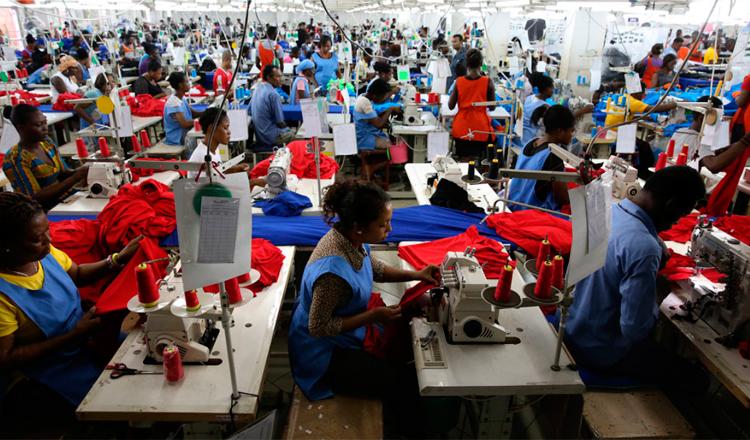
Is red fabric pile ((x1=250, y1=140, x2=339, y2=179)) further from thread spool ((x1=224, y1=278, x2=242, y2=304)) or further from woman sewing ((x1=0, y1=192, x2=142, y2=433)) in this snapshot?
thread spool ((x1=224, y1=278, x2=242, y2=304))

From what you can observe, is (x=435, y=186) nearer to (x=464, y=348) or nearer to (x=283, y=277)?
(x=283, y=277)

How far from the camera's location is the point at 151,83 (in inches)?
302

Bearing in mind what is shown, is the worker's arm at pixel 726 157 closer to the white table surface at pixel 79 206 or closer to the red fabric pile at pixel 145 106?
the white table surface at pixel 79 206

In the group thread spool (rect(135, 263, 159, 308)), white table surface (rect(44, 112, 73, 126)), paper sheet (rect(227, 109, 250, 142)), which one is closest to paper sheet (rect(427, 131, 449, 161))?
paper sheet (rect(227, 109, 250, 142))

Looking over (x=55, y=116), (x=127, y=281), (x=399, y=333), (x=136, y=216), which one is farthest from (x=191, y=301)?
(x=55, y=116)

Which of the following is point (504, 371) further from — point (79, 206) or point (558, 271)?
point (79, 206)

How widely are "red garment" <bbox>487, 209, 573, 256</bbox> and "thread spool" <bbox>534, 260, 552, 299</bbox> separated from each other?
1.06m

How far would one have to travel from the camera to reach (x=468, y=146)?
5941mm

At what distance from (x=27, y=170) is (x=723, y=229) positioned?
456 centimetres

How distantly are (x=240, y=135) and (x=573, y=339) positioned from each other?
3.09 meters

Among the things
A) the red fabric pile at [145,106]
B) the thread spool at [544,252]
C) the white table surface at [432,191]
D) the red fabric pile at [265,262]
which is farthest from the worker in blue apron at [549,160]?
the red fabric pile at [145,106]

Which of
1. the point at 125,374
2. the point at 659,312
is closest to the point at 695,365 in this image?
the point at 659,312

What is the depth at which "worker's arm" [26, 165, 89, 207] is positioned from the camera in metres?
3.49

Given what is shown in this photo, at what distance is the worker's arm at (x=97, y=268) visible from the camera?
2537mm
